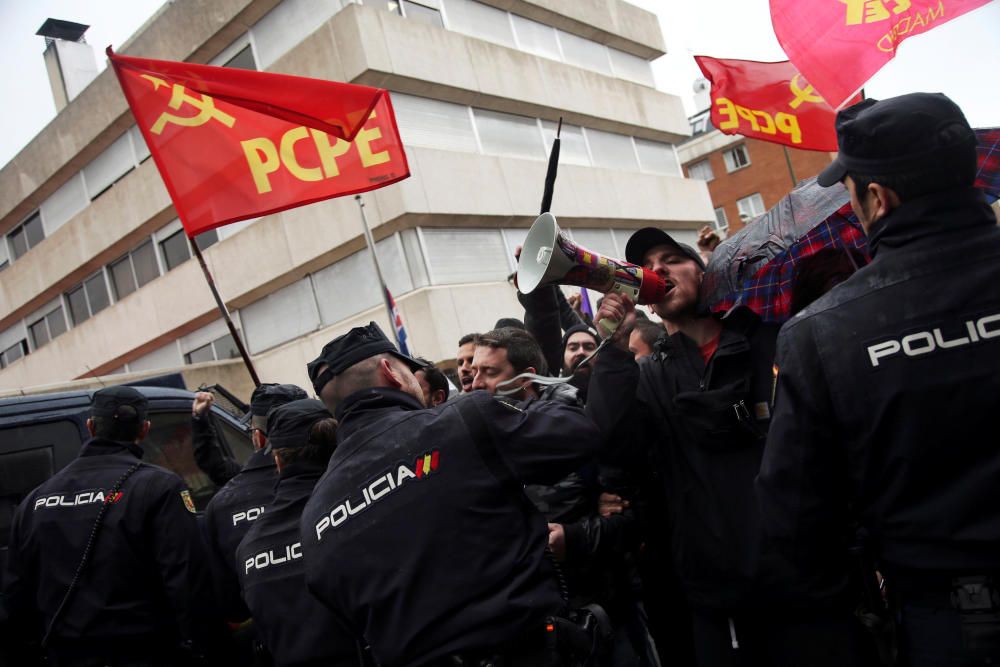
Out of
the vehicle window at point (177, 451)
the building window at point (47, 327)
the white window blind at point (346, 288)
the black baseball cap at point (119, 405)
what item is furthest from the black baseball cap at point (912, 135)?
the building window at point (47, 327)

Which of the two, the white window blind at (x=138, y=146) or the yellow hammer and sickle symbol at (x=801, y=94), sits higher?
the white window blind at (x=138, y=146)

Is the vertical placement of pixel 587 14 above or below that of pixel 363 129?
above

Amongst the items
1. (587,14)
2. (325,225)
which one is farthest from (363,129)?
(587,14)

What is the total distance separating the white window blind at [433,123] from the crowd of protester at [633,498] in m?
11.8

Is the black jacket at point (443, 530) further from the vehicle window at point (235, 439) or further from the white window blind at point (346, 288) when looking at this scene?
the white window blind at point (346, 288)

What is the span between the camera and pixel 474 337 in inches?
163

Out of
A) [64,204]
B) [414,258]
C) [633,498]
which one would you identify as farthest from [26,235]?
[633,498]

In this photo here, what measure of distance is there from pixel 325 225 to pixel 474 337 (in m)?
11.8

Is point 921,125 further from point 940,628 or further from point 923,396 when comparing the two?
point 940,628

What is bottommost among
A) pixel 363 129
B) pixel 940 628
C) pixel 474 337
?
pixel 940 628

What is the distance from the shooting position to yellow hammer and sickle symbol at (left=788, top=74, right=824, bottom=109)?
6.52 meters

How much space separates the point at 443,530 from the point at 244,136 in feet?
11.2

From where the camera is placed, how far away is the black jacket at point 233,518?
381cm

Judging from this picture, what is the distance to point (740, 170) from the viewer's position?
1428 inches
